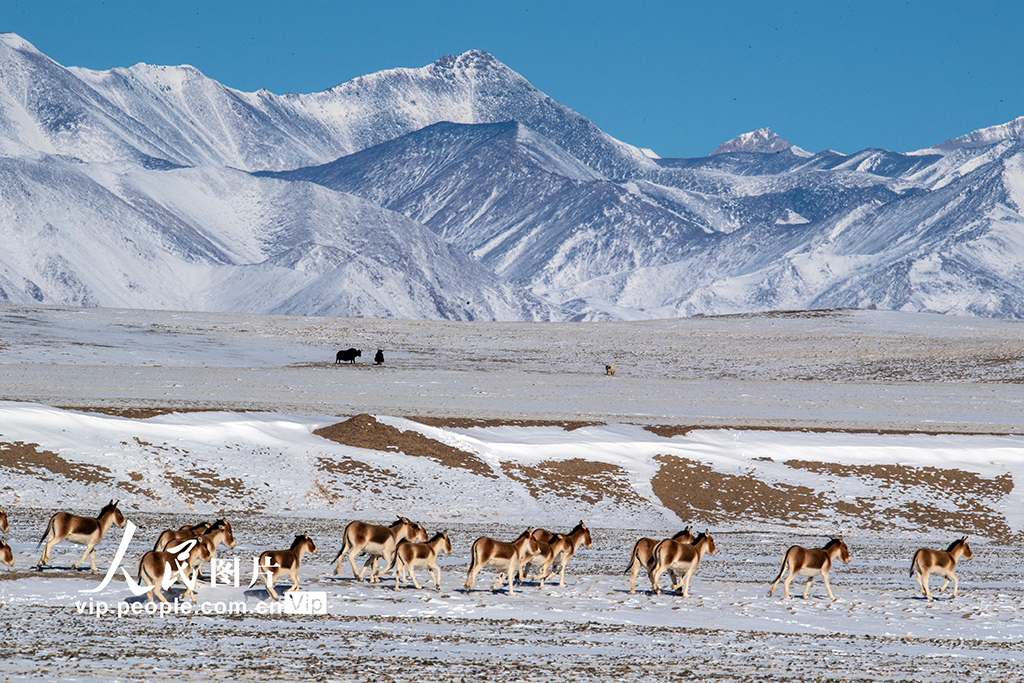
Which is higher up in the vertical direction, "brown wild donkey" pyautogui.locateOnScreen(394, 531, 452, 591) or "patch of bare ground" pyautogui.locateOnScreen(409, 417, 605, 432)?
"patch of bare ground" pyautogui.locateOnScreen(409, 417, 605, 432)

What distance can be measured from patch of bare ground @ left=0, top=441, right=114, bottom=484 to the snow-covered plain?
0.31 feet

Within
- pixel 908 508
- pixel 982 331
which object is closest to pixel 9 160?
pixel 982 331

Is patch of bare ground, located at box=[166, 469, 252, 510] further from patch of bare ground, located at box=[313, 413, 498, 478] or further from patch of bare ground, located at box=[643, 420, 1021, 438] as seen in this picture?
patch of bare ground, located at box=[643, 420, 1021, 438]

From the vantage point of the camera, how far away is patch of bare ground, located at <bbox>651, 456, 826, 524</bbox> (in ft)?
91.1

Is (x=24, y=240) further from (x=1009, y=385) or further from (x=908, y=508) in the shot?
(x=908, y=508)

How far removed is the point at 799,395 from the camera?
175 feet

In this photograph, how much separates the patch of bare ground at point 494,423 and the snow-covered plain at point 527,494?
204 mm

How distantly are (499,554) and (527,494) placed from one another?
13.1 meters

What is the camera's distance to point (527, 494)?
28188mm

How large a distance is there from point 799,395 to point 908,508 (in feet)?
82.0

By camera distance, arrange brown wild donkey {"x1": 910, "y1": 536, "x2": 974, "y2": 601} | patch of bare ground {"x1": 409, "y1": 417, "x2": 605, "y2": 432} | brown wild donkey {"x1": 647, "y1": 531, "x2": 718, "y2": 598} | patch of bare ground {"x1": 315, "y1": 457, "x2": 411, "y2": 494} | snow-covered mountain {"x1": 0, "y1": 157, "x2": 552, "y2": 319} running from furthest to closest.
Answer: snow-covered mountain {"x1": 0, "y1": 157, "x2": 552, "y2": 319} < patch of bare ground {"x1": 409, "y1": 417, "x2": 605, "y2": 432} < patch of bare ground {"x1": 315, "y1": 457, "x2": 411, "y2": 494} < brown wild donkey {"x1": 910, "y1": 536, "x2": 974, "y2": 601} < brown wild donkey {"x1": 647, "y1": 531, "x2": 718, "y2": 598}

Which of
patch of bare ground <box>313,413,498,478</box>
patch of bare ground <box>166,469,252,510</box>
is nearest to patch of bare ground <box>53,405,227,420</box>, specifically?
patch of bare ground <box>313,413,498,478</box>

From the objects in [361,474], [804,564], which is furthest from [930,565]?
[361,474]

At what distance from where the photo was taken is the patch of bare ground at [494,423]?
1407 inches
